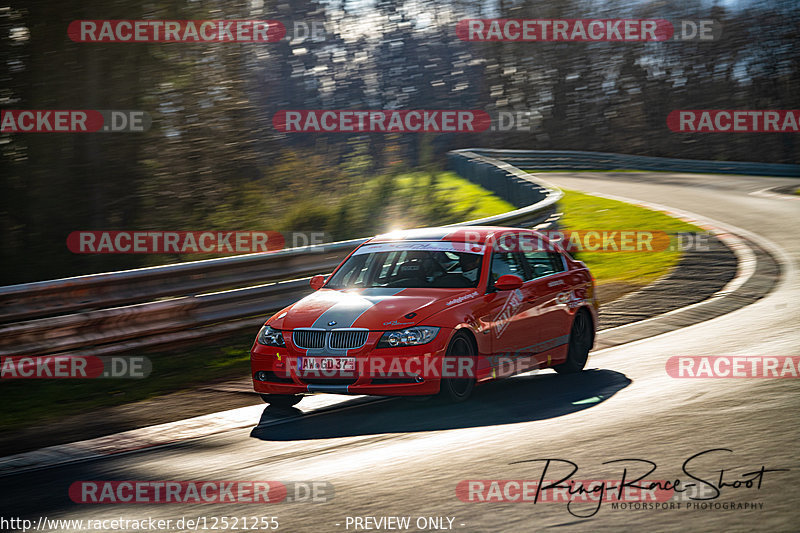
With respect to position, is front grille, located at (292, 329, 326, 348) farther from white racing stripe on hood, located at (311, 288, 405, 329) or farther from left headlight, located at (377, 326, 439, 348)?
left headlight, located at (377, 326, 439, 348)

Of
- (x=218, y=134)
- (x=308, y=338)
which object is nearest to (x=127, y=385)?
(x=308, y=338)

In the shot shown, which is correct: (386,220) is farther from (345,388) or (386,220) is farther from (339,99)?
(345,388)

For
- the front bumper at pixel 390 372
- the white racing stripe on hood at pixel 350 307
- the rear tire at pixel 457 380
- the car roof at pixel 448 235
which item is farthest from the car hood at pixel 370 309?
the car roof at pixel 448 235

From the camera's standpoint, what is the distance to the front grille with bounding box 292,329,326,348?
8.00m

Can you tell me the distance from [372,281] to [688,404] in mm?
3131

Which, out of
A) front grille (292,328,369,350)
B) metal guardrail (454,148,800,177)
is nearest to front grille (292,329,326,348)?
front grille (292,328,369,350)

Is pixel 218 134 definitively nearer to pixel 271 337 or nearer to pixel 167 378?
pixel 167 378

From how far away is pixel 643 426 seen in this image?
269 inches

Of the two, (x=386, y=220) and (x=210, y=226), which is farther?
(x=386, y=220)

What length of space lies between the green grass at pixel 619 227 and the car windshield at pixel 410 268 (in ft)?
23.9

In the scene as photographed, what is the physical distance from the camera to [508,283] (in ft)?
28.2

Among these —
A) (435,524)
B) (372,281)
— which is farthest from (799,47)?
(435,524)

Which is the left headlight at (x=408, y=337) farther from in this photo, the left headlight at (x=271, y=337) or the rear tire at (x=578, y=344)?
the rear tire at (x=578, y=344)

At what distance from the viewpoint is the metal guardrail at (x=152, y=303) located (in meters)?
9.59
